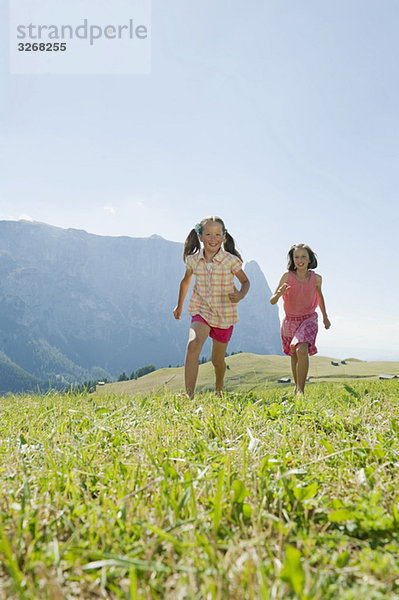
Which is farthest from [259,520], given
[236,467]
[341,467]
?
[341,467]

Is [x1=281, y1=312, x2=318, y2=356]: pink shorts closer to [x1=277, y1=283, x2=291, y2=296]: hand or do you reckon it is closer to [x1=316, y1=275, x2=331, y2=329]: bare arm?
[x1=316, y1=275, x2=331, y2=329]: bare arm

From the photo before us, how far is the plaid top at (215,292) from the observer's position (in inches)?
306

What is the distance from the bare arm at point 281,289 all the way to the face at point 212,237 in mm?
1579

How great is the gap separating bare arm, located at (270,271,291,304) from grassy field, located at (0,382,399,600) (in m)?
5.20

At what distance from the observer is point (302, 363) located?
8.27 metres

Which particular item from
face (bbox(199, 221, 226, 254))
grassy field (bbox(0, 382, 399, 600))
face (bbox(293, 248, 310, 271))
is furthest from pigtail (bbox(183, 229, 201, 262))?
grassy field (bbox(0, 382, 399, 600))

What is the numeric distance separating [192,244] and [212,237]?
1.99 feet

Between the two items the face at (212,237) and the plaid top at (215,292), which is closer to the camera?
the plaid top at (215,292)

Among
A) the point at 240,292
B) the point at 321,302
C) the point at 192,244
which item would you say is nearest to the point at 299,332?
the point at 321,302

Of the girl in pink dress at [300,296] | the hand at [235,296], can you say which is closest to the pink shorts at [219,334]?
the hand at [235,296]

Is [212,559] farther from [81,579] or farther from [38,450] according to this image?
[38,450]

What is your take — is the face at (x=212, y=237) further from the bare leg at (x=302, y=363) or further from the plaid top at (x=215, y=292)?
the bare leg at (x=302, y=363)

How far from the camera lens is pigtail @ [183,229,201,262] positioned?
27.4 feet

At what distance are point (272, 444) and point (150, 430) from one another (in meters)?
1.08
